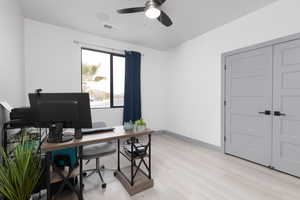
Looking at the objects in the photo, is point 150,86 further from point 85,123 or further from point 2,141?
point 2,141

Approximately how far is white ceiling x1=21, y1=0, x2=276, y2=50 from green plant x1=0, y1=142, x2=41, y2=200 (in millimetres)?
2382

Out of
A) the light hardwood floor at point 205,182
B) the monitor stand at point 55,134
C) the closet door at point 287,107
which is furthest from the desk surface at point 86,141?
the closet door at point 287,107

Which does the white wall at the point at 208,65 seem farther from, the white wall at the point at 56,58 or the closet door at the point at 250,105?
the white wall at the point at 56,58

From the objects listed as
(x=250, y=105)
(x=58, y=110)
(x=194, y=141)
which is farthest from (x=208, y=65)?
(x=58, y=110)

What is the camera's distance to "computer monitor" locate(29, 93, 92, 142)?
1.41 meters

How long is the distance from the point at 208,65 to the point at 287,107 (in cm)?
169

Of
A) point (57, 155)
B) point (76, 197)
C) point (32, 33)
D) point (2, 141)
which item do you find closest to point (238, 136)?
point (76, 197)

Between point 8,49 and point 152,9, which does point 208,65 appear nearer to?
point 152,9

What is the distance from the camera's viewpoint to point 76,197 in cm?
163

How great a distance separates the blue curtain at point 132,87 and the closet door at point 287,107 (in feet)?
9.87

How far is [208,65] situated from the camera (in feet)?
11.0

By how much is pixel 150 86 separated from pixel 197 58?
5.30 ft

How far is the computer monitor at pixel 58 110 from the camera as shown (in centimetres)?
141

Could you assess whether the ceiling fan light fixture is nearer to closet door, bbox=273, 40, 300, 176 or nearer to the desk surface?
the desk surface
